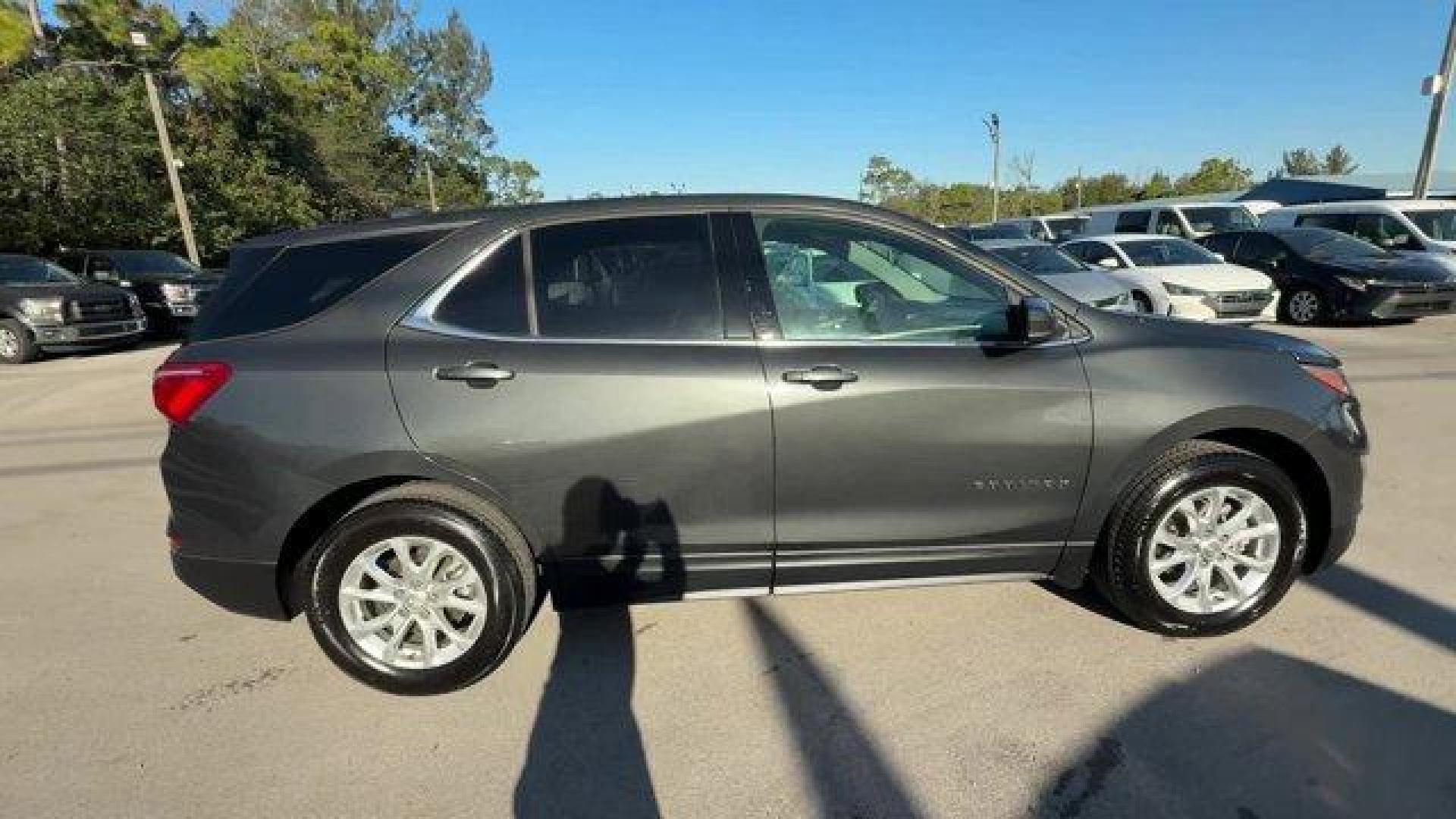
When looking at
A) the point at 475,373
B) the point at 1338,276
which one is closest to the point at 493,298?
the point at 475,373

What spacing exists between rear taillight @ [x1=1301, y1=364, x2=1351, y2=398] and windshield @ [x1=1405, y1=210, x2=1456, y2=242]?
47.7 ft

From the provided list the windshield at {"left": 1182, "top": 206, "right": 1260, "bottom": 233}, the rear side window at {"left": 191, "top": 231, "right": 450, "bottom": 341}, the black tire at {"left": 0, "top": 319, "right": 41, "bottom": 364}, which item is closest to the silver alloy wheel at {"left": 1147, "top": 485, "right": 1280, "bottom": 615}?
the rear side window at {"left": 191, "top": 231, "right": 450, "bottom": 341}

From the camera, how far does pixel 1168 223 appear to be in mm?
18672

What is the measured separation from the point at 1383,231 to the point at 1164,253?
539 cm

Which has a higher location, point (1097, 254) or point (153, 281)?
point (1097, 254)

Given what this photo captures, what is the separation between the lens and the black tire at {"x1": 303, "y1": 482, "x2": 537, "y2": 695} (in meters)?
2.84

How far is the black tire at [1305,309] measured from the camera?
11898mm

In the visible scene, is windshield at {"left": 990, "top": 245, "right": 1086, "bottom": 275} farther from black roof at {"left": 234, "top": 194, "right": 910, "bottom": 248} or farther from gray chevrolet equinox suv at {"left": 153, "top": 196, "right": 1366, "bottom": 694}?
black roof at {"left": 234, "top": 194, "right": 910, "bottom": 248}

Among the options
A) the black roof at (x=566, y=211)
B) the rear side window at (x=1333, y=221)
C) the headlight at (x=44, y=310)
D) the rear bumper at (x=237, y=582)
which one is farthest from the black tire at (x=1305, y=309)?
the headlight at (x=44, y=310)

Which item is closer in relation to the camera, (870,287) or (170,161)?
(870,287)

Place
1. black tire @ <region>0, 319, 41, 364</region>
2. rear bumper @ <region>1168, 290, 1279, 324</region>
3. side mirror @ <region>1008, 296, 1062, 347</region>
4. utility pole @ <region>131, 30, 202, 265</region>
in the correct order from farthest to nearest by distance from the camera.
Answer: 1. utility pole @ <region>131, 30, 202, 265</region>
2. black tire @ <region>0, 319, 41, 364</region>
3. rear bumper @ <region>1168, 290, 1279, 324</region>
4. side mirror @ <region>1008, 296, 1062, 347</region>

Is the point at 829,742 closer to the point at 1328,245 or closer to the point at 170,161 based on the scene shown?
the point at 1328,245

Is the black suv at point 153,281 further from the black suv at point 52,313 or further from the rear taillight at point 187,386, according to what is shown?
the rear taillight at point 187,386

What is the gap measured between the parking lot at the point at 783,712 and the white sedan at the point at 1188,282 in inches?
297
